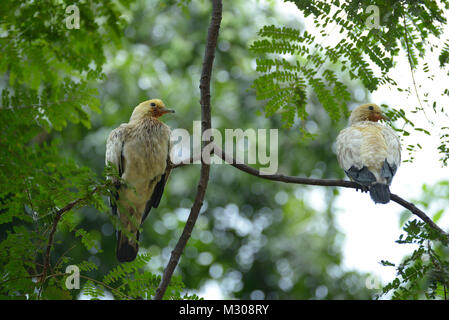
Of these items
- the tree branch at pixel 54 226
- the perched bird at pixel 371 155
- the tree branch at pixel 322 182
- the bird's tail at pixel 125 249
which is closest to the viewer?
the tree branch at pixel 54 226

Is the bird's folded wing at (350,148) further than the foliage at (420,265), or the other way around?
the bird's folded wing at (350,148)

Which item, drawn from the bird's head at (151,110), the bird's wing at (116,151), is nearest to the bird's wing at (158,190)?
the bird's wing at (116,151)

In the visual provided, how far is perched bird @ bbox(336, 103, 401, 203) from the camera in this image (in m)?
4.18

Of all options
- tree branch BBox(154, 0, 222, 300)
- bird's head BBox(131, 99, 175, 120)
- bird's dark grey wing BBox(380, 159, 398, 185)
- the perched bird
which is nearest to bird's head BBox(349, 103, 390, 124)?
the perched bird

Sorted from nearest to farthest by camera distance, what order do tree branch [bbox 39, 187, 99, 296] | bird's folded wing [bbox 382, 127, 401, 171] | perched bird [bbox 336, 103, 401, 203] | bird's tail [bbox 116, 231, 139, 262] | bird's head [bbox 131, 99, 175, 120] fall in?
tree branch [bbox 39, 187, 99, 296] → perched bird [bbox 336, 103, 401, 203] → bird's folded wing [bbox 382, 127, 401, 171] → bird's tail [bbox 116, 231, 139, 262] → bird's head [bbox 131, 99, 175, 120]

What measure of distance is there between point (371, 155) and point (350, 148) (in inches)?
11.1

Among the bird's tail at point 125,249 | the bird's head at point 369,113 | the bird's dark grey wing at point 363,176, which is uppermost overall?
the bird's head at point 369,113

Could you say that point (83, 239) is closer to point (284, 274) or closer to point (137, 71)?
point (284, 274)

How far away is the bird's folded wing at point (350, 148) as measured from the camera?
451cm

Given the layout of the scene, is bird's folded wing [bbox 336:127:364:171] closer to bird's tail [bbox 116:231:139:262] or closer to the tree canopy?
the tree canopy

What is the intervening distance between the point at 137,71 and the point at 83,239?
7.92 m

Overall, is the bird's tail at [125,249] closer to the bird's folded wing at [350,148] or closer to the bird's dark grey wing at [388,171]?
the bird's folded wing at [350,148]

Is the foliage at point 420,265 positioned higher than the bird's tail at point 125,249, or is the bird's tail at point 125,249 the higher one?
the bird's tail at point 125,249

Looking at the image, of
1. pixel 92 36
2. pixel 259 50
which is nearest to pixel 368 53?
pixel 259 50
